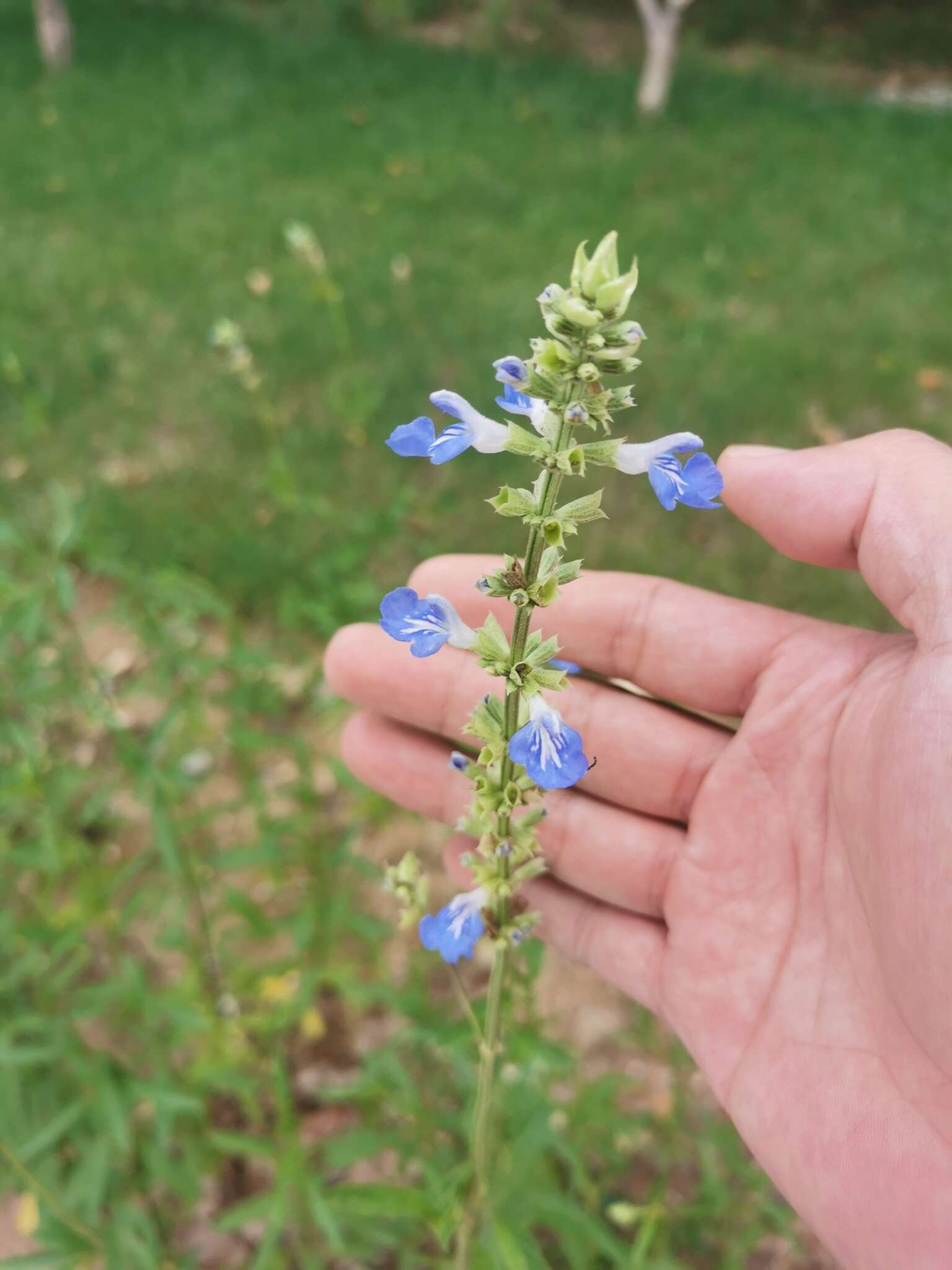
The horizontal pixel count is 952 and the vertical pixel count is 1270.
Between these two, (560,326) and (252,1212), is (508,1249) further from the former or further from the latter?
(560,326)

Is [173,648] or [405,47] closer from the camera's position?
[173,648]

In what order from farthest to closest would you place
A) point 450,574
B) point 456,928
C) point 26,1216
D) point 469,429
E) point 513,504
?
1. point 26,1216
2. point 450,574
3. point 456,928
4. point 469,429
5. point 513,504

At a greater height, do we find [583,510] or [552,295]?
[552,295]

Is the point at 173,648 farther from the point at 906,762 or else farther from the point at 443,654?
the point at 906,762

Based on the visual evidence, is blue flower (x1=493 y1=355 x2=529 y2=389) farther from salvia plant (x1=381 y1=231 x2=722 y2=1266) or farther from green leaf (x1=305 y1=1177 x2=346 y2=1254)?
green leaf (x1=305 y1=1177 x2=346 y2=1254)

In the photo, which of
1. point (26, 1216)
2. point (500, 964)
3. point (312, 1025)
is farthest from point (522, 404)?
point (26, 1216)

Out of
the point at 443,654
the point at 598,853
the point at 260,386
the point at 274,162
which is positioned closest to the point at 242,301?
the point at 260,386

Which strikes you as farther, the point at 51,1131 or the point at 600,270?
the point at 51,1131
